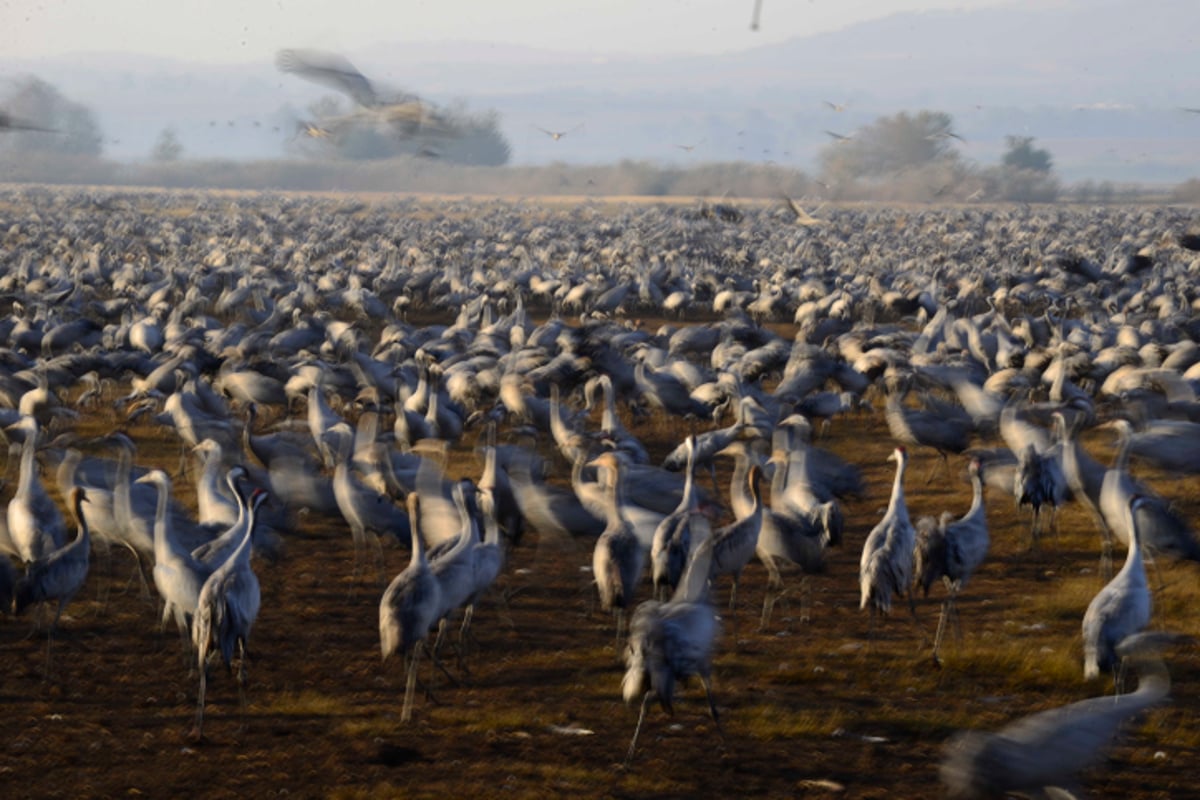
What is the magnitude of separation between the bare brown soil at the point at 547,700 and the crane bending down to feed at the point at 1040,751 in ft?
3.79

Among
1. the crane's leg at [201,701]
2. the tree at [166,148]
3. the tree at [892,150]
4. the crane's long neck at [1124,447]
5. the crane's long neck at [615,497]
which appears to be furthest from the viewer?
the tree at [166,148]

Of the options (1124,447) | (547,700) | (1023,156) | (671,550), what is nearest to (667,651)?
(547,700)

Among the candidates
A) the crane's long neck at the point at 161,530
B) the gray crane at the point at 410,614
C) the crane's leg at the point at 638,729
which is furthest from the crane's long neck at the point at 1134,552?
the crane's long neck at the point at 161,530

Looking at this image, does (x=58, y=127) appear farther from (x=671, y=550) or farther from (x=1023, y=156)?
(x=671, y=550)

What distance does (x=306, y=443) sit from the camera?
47.5 feet

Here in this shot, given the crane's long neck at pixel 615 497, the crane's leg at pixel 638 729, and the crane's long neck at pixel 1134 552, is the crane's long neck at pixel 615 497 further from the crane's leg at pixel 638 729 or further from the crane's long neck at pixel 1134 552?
the crane's long neck at pixel 1134 552

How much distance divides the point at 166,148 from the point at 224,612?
16633cm

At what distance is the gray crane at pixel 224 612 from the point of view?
7926 millimetres

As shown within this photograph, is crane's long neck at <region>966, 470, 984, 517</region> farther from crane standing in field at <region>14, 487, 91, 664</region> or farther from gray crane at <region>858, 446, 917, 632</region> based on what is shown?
crane standing in field at <region>14, 487, 91, 664</region>

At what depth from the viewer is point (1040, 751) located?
587 cm

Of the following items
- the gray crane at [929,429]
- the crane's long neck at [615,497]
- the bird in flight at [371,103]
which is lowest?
the crane's long neck at [615,497]

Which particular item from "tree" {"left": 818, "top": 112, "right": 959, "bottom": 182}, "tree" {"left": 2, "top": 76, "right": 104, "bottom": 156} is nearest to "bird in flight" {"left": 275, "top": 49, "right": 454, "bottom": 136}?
"tree" {"left": 818, "top": 112, "right": 959, "bottom": 182}

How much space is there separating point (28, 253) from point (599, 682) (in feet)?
99.2

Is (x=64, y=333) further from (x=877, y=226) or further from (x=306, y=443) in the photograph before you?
(x=877, y=226)
